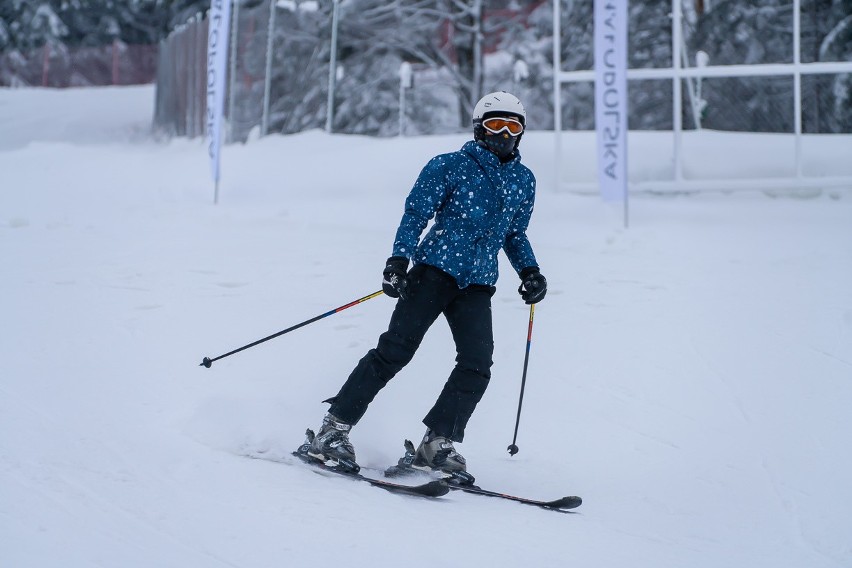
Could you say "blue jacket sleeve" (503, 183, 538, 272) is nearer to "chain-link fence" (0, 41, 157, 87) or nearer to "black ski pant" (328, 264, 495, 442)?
"black ski pant" (328, 264, 495, 442)

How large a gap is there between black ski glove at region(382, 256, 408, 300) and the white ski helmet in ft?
2.36

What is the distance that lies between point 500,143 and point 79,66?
1313 inches

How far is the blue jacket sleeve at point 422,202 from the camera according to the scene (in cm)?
432

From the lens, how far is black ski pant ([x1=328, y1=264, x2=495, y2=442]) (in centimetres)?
441

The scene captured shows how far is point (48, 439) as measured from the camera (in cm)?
438

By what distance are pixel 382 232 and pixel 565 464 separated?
5750 millimetres

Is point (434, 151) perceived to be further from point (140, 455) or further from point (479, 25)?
point (140, 455)

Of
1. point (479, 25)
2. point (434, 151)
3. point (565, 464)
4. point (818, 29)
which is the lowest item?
point (565, 464)

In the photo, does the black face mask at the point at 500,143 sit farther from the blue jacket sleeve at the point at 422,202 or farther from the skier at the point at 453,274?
the blue jacket sleeve at the point at 422,202

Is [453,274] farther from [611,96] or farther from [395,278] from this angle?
[611,96]

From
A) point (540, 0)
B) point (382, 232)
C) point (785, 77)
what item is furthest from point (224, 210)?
point (540, 0)

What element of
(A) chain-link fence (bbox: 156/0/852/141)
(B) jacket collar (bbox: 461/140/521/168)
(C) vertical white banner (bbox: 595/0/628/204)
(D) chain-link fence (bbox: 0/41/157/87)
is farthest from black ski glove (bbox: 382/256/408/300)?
(D) chain-link fence (bbox: 0/41/157/87)

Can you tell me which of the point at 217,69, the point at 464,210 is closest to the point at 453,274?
the point at 464,210

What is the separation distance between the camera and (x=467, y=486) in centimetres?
442
